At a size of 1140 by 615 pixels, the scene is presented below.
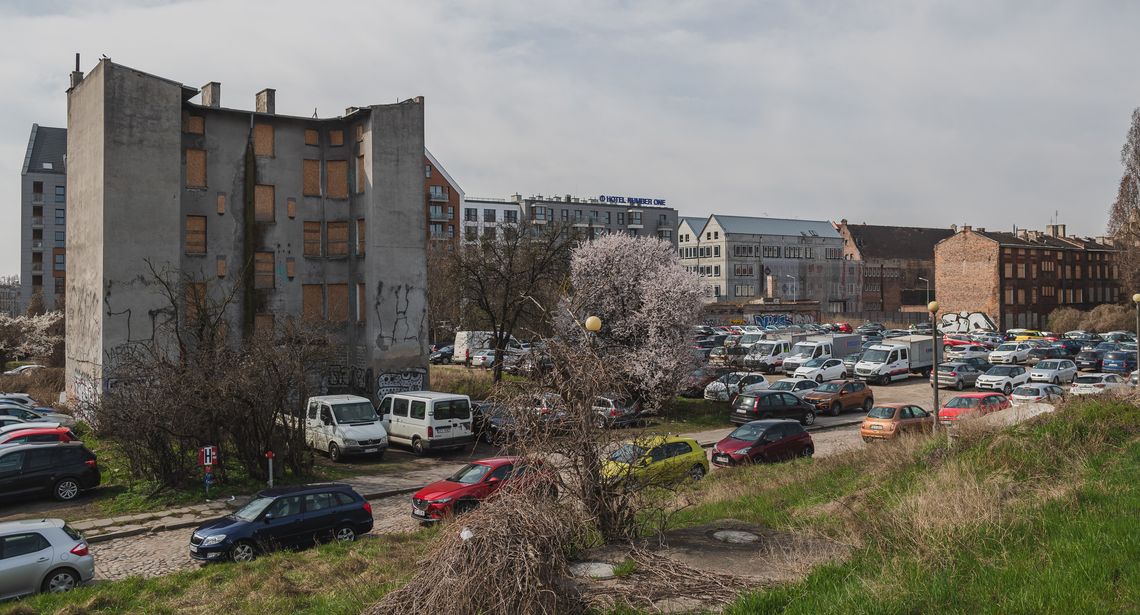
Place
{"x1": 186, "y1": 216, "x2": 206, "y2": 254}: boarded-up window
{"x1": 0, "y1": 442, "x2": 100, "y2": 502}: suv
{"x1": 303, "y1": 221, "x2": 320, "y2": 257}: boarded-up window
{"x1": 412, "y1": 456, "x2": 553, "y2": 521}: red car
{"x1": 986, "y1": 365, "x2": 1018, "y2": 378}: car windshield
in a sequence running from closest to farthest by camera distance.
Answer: {"x1": 412, "y1": 456, "x2": 553, "y2": 521}: red car
{"x1": 0, "y1": 442, "x2": 100, "y2": 502}: suv
{"x1": 186, "y1": 216, "x2": 206, "y2": 254}: boarded-up window
{"x1": 303, "y1": 221, "x2": 320, "y2": 257}: boarded-up window
{"x1": 986, "y1": 365, "x2": 1018, "y2": 378}: car windshield

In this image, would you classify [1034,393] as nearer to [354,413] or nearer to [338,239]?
[354,413]

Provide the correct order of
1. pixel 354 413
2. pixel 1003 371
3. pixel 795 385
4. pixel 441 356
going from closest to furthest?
1. pixel 354 413
2. pixel 795 385
3. pixel 1003 371
4. pixel 441 356

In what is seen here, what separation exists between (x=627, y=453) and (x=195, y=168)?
2716cm

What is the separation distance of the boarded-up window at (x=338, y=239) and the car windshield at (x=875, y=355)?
27373 mm

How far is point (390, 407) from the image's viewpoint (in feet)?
89.5

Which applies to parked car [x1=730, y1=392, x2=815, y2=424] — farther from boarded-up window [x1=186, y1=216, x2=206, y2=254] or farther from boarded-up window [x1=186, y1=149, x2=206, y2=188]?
boarded-up window [x1=186, y1=149, x2=206, y2=188]

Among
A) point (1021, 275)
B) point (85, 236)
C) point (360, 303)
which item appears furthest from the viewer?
point (1021, 275)

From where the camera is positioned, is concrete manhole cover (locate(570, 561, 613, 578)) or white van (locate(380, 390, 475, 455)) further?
white van (locate(380, 390, 475, 455))

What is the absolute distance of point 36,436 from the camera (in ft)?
71.8

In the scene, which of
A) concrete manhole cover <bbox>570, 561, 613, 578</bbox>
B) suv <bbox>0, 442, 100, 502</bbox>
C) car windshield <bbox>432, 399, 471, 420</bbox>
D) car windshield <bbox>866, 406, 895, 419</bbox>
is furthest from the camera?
car windshield <bbox>432, 399, 471, 420</bbox>

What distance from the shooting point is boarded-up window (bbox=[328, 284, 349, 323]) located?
3406 centimetres

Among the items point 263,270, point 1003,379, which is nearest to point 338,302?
point 263,270

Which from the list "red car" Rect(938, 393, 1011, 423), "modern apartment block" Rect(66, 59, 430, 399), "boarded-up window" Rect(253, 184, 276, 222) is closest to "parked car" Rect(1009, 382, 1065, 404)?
"red car" Rect(938, 393, 1011, 423)

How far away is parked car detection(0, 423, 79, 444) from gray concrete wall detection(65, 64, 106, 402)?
18.9 feet
